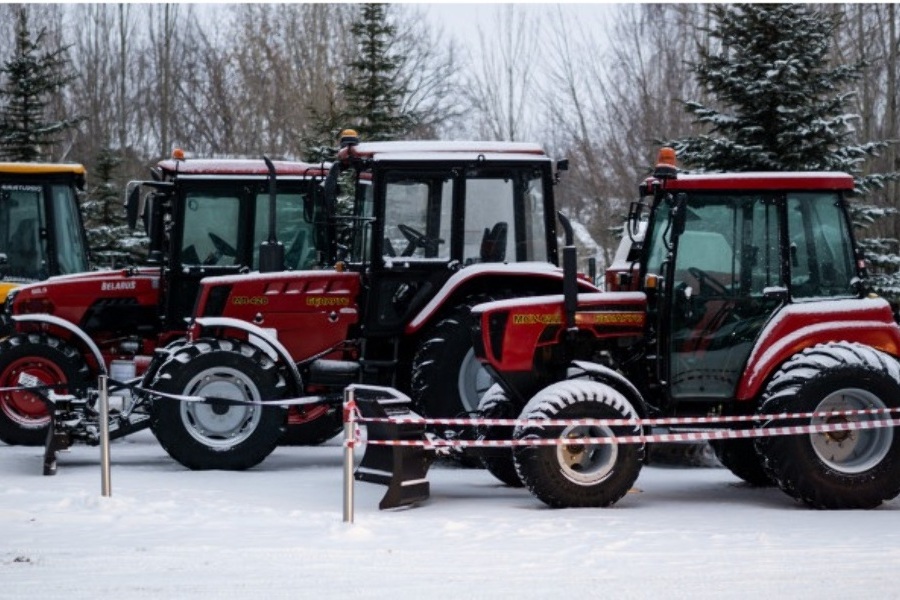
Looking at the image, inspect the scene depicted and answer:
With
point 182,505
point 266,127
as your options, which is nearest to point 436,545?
point 182,505

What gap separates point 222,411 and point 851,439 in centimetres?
546

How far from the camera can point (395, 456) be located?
1052cm

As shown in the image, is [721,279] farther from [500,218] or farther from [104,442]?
[104,442]

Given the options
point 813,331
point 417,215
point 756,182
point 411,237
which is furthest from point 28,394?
point 813,331

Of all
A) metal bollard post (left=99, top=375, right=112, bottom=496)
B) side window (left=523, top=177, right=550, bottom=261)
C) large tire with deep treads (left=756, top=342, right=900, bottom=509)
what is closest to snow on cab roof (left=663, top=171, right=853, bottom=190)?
large tire with deep treads (left=756, top=342, right=900, bottom=509)

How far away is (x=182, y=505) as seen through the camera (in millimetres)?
10539

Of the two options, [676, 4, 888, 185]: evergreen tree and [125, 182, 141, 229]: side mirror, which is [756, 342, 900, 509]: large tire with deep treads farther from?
[676, 4, 888, 185]: evergreen tree

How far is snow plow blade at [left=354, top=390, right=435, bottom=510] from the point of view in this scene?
34.6ft

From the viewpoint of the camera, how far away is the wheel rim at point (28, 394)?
574 inches

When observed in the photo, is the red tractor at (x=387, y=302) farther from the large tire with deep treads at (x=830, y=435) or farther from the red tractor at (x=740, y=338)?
the large tire with deep treads at (x=830, y=435)

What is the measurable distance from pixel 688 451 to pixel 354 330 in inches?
142

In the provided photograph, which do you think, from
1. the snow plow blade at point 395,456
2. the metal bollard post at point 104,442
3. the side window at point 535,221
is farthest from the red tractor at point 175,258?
the snow plow blade at point 395,456

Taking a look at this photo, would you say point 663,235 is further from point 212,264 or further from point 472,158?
point 212,264

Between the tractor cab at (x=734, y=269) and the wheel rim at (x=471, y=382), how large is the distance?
6.73ft
